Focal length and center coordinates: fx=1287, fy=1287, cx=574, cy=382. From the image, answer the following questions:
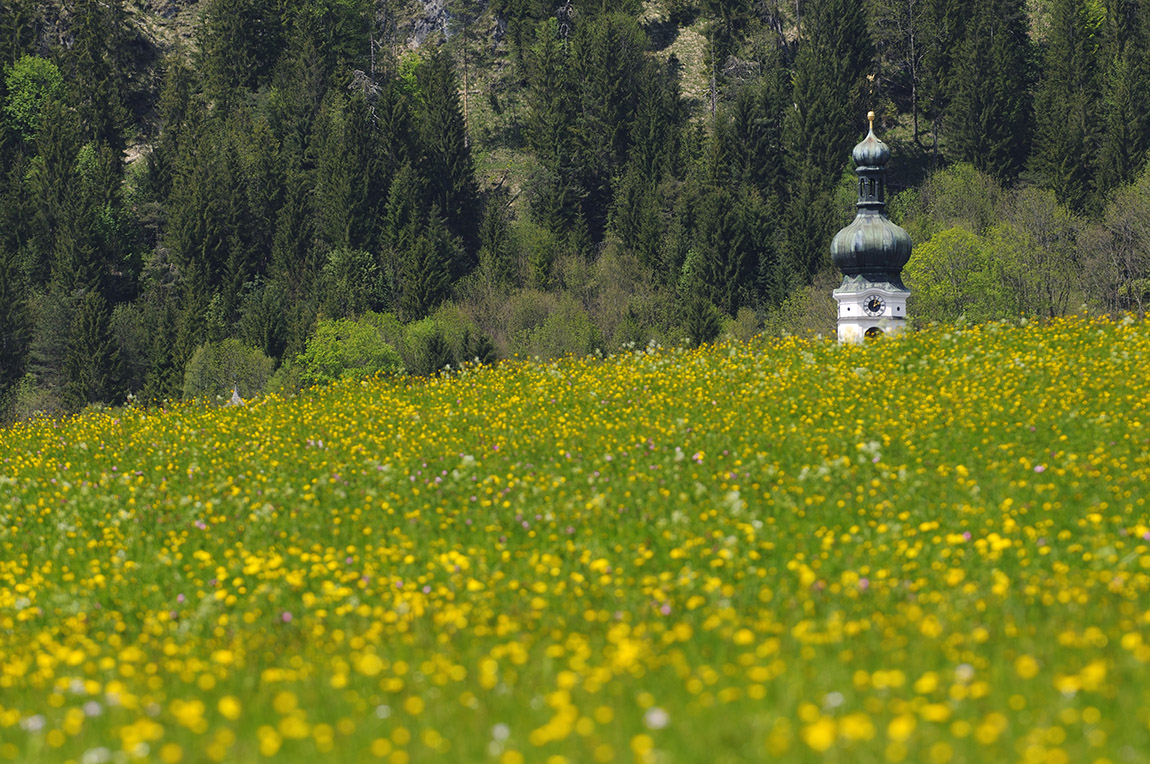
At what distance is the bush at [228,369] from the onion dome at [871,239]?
190ft

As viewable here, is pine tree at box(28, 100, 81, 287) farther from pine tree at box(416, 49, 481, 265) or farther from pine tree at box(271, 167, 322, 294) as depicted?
pine tree at box(416, 49, 481, 265)

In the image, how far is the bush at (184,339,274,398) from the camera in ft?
289

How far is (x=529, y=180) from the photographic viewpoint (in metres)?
118

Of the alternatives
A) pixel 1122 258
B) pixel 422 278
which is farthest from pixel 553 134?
pixel 1122 258

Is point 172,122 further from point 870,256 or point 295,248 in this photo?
point 870,256

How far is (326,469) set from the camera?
18422 mm

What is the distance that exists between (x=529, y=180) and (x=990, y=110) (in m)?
40.5

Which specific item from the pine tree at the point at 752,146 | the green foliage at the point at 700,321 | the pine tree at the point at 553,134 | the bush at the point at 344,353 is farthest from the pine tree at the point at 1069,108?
the bush at the point at 344,353

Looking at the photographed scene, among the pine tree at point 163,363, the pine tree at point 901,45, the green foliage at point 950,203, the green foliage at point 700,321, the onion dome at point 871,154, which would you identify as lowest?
the pine tree at point 163,363

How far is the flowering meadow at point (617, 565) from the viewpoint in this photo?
7871 mm

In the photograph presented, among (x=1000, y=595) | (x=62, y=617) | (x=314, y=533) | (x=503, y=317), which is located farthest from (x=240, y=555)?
(x=503, y=317)

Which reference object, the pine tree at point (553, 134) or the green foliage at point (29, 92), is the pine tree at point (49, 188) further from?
the pine tree at point (553, 134)

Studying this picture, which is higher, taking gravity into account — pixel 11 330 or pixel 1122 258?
pixel 1122 258

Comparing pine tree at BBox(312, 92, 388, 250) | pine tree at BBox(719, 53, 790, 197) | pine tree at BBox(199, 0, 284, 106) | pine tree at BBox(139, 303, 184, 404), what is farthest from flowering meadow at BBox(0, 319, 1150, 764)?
pine tree at BBox(199, 0, 284, 106)
